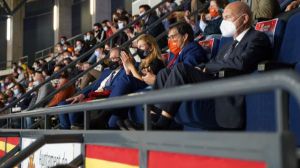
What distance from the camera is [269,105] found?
6.84ft

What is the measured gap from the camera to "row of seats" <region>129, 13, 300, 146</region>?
82.6 inches

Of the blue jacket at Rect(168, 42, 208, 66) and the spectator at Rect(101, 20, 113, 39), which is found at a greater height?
the spectator at Rect(101, 20, 113, 39)

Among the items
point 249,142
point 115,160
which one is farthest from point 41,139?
point 249,142

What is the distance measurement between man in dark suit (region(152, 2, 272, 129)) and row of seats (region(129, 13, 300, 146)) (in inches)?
2.3

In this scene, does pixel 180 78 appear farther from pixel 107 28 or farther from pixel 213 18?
pixel 107 28

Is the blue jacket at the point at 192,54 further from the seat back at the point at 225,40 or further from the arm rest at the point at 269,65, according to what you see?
the arm rest at the point at 269,65

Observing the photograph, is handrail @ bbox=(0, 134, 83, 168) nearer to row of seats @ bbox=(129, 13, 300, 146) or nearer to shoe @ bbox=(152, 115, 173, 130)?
shoe @ bbox=(152, 115, 173, 130)

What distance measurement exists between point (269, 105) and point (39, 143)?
1.17 metres

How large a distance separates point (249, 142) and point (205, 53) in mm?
2083

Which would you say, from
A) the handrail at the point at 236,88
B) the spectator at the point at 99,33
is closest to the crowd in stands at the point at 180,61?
the handrail at the point at 236,88

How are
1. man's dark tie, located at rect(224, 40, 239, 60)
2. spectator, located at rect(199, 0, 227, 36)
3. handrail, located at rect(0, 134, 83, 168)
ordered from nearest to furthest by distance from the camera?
handrail, located at rect(0, 134, 83, 168) < man's dark tie, located at rect(224, 40, 239, 60) < spectator, located at rect(199, 0, 227, 36)

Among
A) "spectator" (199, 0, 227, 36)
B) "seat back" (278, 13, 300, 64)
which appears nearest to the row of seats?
"seat back" (278, 13, 300, 64)

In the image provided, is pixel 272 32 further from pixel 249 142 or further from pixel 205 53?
pixel 249 142

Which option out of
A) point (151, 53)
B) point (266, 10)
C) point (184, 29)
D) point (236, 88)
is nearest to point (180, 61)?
point (184, 29)
